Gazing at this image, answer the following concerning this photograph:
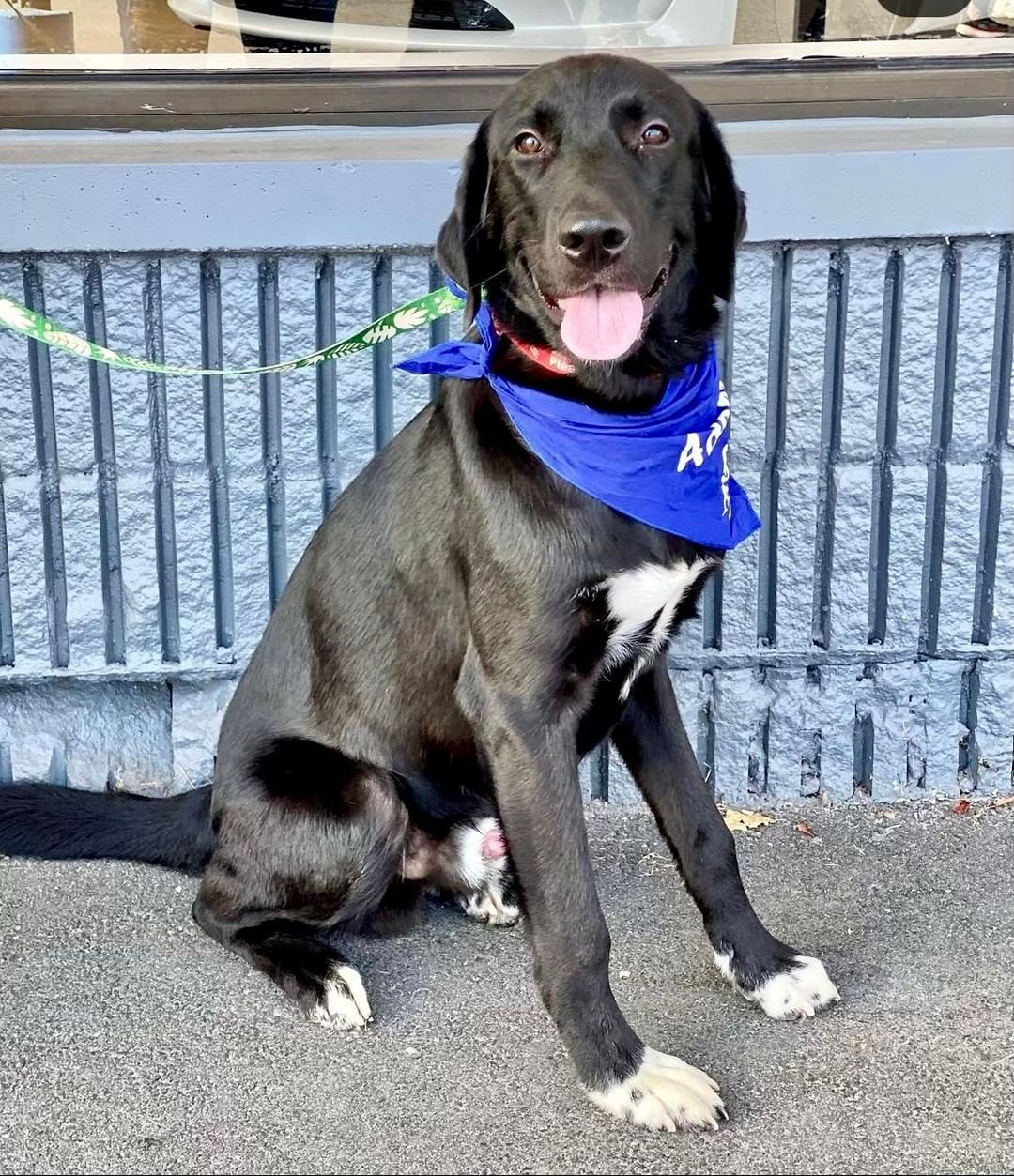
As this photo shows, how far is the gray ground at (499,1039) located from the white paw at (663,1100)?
3 centimetres

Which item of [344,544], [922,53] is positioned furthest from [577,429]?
[922,53]

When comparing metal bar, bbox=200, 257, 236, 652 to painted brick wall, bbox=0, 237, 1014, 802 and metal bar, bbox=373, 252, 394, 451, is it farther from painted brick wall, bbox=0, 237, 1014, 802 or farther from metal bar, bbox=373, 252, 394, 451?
metal bar, bbox=373, 252, 394, 451

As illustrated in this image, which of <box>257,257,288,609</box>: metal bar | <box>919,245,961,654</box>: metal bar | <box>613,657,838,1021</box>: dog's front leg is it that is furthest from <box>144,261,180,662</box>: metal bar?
<box>919,245,961,654</box>: metal bar

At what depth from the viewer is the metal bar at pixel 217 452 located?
344 centimetres

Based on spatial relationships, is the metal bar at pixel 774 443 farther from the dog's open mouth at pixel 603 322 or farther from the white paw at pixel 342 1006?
the white paw at pixel 342 1006

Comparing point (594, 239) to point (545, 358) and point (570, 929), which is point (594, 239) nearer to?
point (545, 358)

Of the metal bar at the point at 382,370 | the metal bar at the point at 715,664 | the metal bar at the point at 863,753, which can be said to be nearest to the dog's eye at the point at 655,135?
the metal bar at the point at 382,370

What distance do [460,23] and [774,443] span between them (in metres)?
1.26

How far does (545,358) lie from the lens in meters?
2.62

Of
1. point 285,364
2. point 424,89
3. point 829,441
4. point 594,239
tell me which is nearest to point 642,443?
point 594,239

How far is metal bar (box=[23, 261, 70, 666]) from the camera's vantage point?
135 inches

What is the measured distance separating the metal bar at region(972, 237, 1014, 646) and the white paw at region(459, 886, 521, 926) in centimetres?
138

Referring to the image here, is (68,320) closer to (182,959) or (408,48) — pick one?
(408,48)

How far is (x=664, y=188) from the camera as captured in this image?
2502 mm
